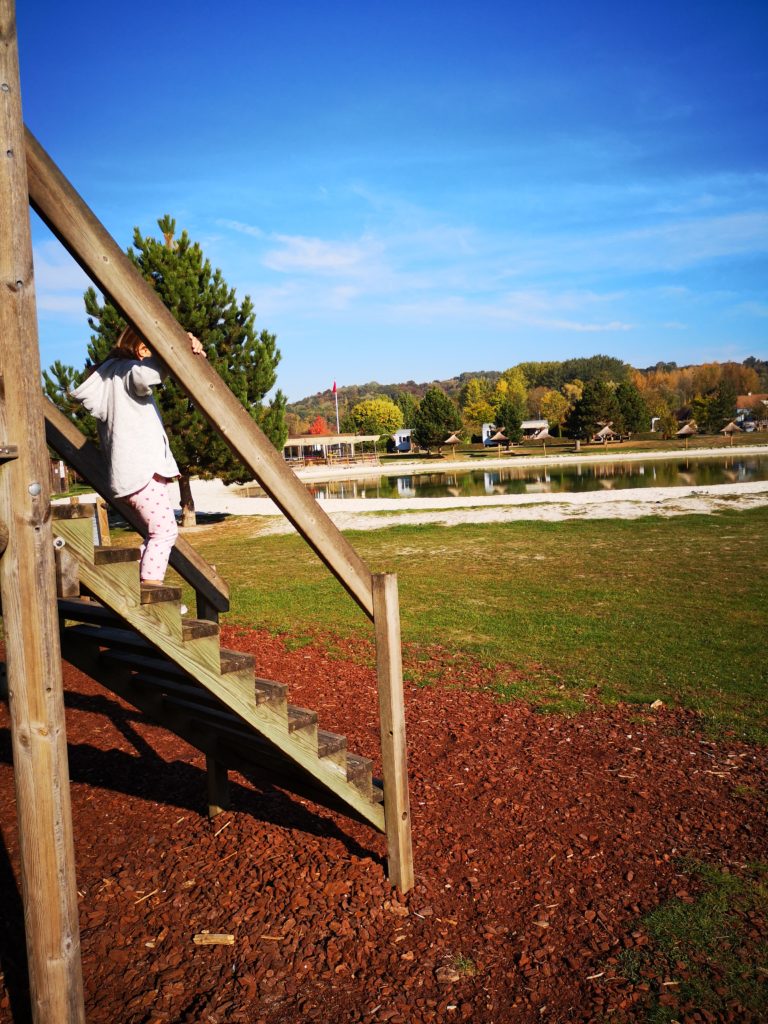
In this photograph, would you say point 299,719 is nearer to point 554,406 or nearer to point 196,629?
point 196,629

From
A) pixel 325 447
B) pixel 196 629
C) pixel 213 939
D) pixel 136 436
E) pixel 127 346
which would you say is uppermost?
pixel 325 447

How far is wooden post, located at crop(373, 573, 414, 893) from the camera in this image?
3695 millimetres

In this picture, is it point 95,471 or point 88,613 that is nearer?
point 88,613

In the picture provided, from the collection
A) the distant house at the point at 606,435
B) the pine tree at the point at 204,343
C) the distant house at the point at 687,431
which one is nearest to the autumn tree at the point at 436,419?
the distant house at the point at 606,435

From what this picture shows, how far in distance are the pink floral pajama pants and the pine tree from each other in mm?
14327

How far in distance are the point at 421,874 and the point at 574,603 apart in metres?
6.63

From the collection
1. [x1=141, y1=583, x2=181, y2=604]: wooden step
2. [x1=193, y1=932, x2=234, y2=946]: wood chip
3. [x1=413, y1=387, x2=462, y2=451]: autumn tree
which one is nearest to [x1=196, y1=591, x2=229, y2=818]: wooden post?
[x1=193, y1=932, x2=234, y2=946]: wood chip

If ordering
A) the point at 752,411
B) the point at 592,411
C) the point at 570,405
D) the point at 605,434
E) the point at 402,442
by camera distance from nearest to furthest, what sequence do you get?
the point at 592,411
the point at 605,434
the point at 402,442
the point at 570,405
the point at 752,411

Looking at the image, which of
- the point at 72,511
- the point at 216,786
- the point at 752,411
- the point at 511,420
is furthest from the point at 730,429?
the point at 72,511

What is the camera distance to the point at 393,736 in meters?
3.83

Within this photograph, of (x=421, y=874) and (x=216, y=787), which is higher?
(x=216, y=787)

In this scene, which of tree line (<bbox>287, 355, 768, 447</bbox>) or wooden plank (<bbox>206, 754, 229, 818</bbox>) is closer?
wooden plank (<bbox>206, 754, 229, 818</bbox>)

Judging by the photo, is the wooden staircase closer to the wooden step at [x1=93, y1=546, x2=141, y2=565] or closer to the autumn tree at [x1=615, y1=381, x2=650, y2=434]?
the wooden step at [x1=93, y1=546, x2=141, y2=565]

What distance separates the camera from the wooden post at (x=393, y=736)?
370 centimetres
